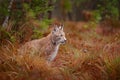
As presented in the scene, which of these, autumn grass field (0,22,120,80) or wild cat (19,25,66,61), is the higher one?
wild cat (19,25,66,61)

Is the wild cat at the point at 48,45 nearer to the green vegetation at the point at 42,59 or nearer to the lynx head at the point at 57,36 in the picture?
the lynx head at the point at 57,36

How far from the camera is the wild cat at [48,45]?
8.99 m

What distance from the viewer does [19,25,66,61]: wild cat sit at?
8.99m

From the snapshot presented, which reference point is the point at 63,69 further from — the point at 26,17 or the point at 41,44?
the point at 26,17

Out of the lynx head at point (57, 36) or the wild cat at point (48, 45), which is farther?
the lynx head at point (57, 36)

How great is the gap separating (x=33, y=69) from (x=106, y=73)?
1570mm

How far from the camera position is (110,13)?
54.1 feet

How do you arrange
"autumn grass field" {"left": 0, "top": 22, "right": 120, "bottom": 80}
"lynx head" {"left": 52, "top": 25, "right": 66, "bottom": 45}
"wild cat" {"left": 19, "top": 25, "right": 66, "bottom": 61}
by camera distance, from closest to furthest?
1. "autumn grass field" {"left": 0, "top": 22, "right": 120, "bottom": 80}
2. "wild cat" {"left": 19, "top": 25, "right": 66, "bottom": 61}
3. "lynx head" {"left": 52, "top": 25, "right": 66, "bottom": 45}

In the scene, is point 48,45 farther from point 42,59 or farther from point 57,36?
point 42,59

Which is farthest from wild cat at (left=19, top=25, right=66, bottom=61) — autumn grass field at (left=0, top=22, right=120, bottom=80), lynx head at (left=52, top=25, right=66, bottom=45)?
autumn grass field at (left=0, top=22, right=120, bottom=80)

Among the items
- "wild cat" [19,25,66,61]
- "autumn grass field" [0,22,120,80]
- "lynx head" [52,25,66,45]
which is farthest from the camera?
"lynx head" [52,25,66,45]

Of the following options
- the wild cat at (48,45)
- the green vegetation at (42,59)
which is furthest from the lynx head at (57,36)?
the green vegetation at (42,59)

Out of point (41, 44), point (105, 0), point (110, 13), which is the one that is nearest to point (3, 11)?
point (41, 44)

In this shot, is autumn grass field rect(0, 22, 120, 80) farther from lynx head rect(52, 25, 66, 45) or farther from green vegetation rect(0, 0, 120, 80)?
lynx head rect(52, 25, 66, 45)
